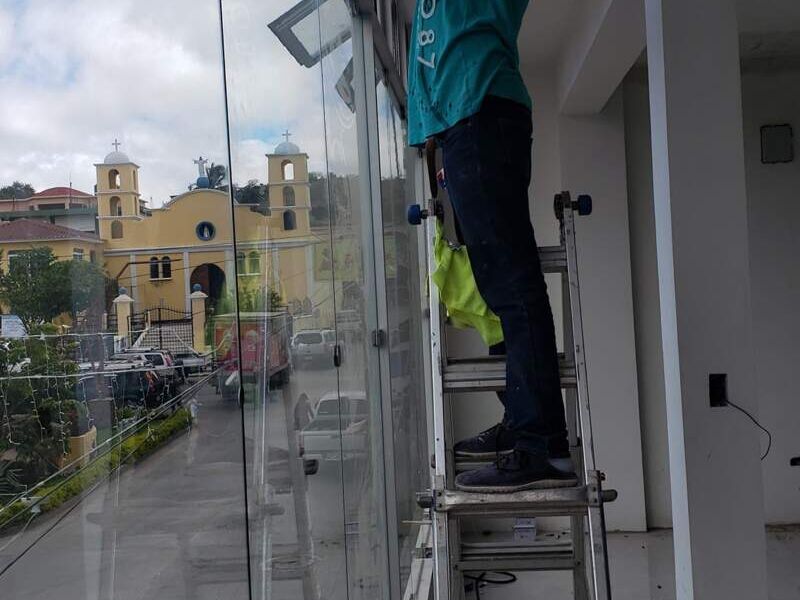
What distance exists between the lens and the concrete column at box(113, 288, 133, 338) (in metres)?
0.95

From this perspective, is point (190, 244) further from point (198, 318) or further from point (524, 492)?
point (524, 492)

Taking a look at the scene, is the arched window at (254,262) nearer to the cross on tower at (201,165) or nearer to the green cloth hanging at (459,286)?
the cross on tower at (201,165)

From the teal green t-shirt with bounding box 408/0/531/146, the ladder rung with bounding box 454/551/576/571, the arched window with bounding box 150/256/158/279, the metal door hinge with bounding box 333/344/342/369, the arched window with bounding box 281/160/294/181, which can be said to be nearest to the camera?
the arched window with bounding box 150/256/158/279

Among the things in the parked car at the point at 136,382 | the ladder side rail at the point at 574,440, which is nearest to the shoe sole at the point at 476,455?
the ladder side rail at the point at 574,440

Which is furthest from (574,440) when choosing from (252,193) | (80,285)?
(80,285)

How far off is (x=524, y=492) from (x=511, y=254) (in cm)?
51

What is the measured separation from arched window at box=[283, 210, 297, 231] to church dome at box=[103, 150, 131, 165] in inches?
30.6

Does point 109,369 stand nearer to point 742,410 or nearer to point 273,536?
point 273,536

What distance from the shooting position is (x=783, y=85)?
18.2ft

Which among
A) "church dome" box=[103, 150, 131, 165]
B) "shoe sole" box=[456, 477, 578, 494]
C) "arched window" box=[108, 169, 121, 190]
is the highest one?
"church dome" box=[103, 150, 131, 165]

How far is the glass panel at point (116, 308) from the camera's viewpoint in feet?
2.47

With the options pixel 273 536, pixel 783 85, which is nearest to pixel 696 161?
pixel 273 536

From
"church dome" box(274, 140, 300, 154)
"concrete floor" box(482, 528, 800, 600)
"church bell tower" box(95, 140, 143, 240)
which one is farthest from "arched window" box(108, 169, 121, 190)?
"concrete floor" box(482, 528, 800, 600)

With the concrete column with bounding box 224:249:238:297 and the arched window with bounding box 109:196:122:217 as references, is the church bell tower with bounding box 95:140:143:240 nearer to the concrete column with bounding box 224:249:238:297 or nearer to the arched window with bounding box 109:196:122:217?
the arched window with bounding box 109:196:122:217
